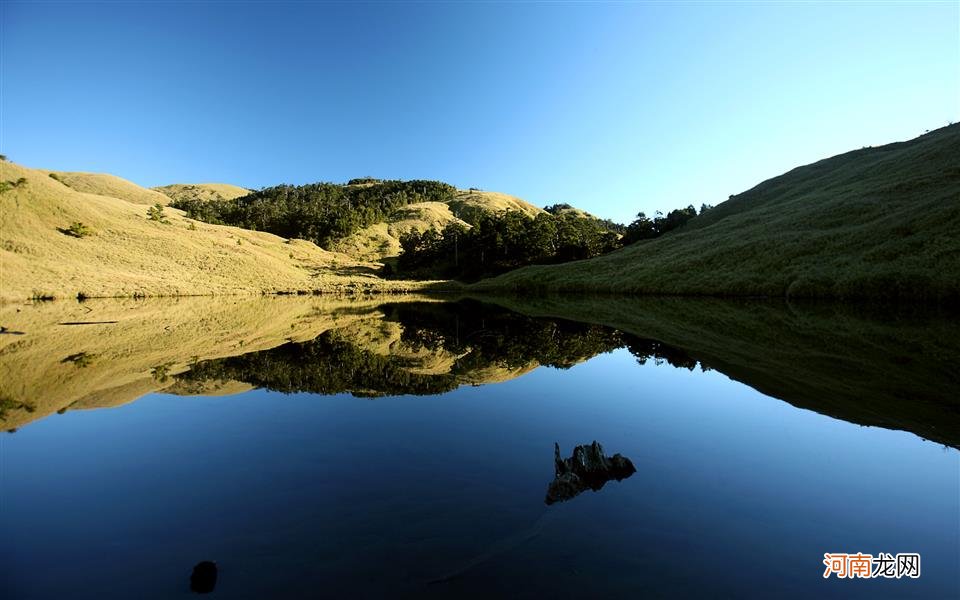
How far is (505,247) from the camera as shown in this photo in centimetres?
12825

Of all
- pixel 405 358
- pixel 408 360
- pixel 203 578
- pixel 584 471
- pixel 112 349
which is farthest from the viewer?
pixel 112 349

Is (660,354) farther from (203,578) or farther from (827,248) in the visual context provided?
(827,248)

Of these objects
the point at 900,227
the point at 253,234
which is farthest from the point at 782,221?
the point at 253,234

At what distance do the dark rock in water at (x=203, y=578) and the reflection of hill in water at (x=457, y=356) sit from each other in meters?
10.3

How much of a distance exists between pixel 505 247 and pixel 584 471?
121 m

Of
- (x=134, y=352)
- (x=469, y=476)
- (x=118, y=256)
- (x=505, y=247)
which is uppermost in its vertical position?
(x=505, y=247)

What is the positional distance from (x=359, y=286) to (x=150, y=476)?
3646 inches

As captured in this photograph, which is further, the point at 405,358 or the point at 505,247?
the point at 505,247

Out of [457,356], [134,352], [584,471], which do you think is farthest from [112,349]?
[584,471]

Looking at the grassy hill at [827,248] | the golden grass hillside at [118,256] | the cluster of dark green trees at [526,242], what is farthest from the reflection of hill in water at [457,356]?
the cluster of dark green trees at [526,242]

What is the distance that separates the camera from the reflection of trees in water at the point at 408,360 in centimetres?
1733

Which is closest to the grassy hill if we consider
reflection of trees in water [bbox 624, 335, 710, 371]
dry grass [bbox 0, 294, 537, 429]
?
reflection of trees in water [bbox 624, 335, 710, 371]

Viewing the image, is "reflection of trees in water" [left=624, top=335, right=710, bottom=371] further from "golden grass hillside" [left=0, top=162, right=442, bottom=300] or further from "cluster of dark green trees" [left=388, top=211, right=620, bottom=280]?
"cluster of dark green trees" [left=388, top=211, right=620, bottom=280]

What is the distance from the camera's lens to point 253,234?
131125 millimetres
